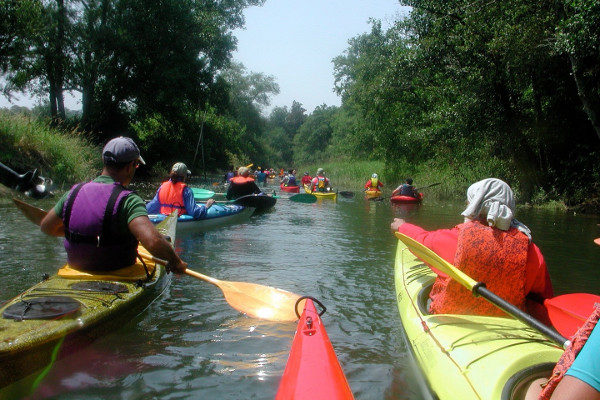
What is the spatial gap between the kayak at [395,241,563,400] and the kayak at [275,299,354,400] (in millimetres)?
552

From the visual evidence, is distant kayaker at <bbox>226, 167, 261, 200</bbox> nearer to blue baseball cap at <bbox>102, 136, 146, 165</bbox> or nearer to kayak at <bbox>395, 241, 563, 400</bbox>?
blue baseball cap at <bbox>102, 136, 146, 165</bbox>

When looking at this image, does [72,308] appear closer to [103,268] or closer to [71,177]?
[103,268]

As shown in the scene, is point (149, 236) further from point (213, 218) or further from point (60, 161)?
point (60, 161)

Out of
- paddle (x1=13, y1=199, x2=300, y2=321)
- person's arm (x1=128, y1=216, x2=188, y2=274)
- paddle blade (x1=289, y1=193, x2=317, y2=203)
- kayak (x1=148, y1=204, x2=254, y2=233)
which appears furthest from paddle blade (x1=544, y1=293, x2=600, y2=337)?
paddle blade (x1=289, y1=193, x2=317, y2=203)

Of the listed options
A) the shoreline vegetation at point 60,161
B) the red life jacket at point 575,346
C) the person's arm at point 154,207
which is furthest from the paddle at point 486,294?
the shoreline vegetation at point 60,161

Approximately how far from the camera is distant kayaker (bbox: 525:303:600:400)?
4.26ft

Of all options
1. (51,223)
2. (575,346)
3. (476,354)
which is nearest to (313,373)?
(476,354)

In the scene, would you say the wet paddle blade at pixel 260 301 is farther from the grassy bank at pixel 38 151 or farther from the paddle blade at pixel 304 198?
the paddle blade at pixel 304 198

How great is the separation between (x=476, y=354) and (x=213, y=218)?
7.37 metres

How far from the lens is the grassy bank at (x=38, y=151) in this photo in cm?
1332

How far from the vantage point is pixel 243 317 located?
14.3 ft

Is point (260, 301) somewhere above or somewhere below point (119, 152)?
below

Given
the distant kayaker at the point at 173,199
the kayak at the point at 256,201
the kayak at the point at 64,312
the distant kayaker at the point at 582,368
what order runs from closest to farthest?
1. the distant kayaker at the point at 582,368
2. the kayak at the point at 64,312
3. the distant kayaker at the point at 173,199
4. the kayak at the point at 256,201

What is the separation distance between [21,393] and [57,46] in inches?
858
